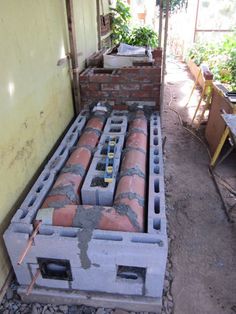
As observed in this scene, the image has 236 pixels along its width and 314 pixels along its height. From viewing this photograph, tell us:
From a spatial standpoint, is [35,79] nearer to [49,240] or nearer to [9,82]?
[9,82]

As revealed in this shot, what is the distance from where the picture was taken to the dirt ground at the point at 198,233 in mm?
2176

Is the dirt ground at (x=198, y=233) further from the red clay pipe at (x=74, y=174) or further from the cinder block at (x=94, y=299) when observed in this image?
the red clay pipe at (x=74, y=174)

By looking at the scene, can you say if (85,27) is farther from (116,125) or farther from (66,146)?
(66,146)

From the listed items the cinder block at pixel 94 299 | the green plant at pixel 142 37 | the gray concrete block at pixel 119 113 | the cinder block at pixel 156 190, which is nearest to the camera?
the cinder block at pixel 156 190

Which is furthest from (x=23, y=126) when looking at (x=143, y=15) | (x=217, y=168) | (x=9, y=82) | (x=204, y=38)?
(x=143, y=15)

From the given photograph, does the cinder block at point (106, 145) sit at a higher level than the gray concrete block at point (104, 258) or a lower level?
higher

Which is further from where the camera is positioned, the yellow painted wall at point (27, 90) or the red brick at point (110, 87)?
the red brick at point (110, 87)

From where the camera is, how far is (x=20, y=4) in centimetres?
218

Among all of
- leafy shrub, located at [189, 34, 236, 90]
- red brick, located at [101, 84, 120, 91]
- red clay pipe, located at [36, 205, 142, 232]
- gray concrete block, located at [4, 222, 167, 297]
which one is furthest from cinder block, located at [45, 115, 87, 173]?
leafy shrub, located at [189, 34, 236, 90]

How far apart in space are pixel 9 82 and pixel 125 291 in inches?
70.5

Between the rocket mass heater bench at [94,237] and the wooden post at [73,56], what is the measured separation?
1.44 metres

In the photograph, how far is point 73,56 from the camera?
3404 millimetres

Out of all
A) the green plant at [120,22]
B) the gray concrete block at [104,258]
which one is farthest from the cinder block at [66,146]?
the green plant at [120,22]

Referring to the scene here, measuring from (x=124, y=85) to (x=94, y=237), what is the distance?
232 centimetres
